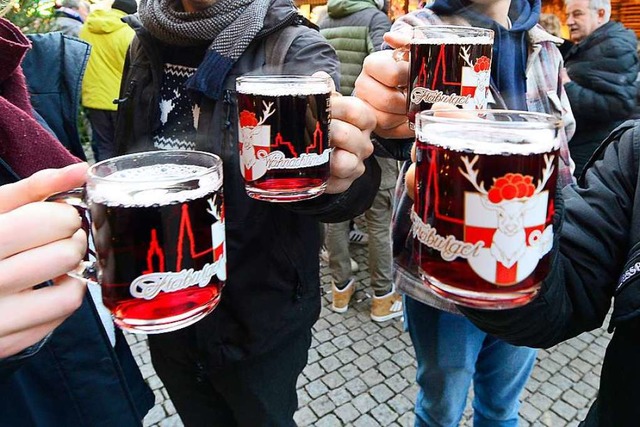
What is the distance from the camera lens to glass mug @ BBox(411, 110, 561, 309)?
0.86m

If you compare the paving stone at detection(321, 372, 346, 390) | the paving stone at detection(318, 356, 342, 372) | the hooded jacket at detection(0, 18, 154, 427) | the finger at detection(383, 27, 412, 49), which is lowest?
the paving stone at detection(318, 356, 342, 372)

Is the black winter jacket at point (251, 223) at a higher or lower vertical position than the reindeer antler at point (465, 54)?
lower


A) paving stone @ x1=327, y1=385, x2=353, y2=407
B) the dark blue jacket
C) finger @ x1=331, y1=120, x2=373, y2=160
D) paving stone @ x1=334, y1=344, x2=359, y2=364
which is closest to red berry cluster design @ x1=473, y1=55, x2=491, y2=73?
finger @ x1=331, y1=120, x2=373, y2=160

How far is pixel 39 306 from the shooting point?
827 millimetres

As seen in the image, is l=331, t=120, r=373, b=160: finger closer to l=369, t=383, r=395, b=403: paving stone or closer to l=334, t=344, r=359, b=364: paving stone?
l=369, t=383, r=395, b=403: paving stone

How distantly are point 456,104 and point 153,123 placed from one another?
3.59 ft

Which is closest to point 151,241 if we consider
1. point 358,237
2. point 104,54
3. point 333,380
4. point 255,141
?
point 255,141

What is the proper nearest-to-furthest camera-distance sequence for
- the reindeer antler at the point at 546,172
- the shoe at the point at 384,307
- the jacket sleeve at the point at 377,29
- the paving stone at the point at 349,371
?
the reindeer antler at the point at 546,172 < the paving stone at the point at 349,371 < the jacket sleeve at the point at 377,29 < the shoe at the point at 384,307

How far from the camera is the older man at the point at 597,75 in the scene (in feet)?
10.9

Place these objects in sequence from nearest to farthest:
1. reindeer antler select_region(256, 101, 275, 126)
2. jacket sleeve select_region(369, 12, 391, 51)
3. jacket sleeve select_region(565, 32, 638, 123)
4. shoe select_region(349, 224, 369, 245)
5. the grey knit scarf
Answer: reindeer antler select_region(256, 101, 275, 126)
the grey knit scarf
jacket sleeve select_region(565, 32, 638, 123)
jacket sleeve select_region(369, 12, 391, 51)
shoe select_region(349, 224, 369, 245)

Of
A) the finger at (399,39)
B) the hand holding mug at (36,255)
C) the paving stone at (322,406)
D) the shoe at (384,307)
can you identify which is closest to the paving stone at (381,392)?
the paving stone at (322,406)

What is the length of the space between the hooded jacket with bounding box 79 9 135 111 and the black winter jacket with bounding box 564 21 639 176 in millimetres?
3804

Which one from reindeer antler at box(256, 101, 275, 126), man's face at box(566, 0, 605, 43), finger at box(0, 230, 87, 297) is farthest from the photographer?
man's face at box(566, 0, 605, 43)

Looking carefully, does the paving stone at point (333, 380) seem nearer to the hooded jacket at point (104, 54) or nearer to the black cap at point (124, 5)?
the hooded jacket at point (104, 54)
